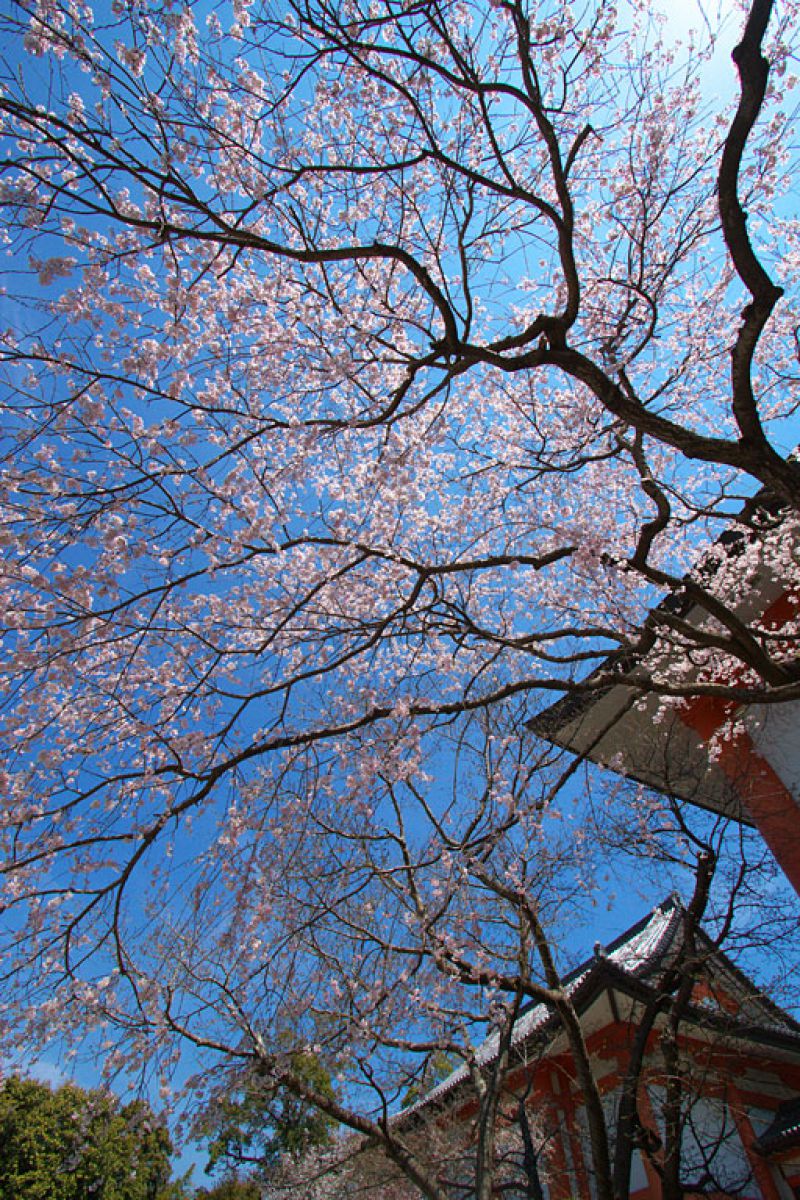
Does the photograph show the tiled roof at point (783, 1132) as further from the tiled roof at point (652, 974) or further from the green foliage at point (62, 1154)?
the green foliage at point (62, 1154)

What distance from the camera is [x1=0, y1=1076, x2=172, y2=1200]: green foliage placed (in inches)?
622

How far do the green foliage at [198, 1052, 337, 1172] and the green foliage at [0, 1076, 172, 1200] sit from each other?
8.12 feet

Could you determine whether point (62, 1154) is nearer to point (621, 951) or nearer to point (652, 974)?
point (621, 951)

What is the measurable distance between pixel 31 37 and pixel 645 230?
427 centimetres

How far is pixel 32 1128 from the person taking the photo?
16.4 m

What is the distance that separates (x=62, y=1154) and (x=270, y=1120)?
8210 mm

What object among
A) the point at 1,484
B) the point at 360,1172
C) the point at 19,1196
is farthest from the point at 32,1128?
the point at 1,484

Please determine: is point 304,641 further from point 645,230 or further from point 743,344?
point 645,230

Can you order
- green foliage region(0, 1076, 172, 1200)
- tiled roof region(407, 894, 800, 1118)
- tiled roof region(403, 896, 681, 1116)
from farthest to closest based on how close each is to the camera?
green foliage region(0, 1076, 172, 1200) → tiled roof region(403, 896, 681, 1116) → tiled roof region(407, 894, 800, 1118)

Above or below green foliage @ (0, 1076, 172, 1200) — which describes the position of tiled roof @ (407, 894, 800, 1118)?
below

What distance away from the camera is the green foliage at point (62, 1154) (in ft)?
51.8

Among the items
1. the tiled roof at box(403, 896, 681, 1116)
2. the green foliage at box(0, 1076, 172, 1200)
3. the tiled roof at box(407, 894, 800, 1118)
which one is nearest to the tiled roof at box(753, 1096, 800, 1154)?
the tiled roof at box(407, 894, 800, 1118)

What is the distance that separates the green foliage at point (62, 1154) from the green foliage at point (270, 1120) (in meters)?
2.47

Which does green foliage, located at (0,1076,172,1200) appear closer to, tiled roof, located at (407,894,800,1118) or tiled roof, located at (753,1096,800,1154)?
tiled roof, located at (407,894,800,1118)
